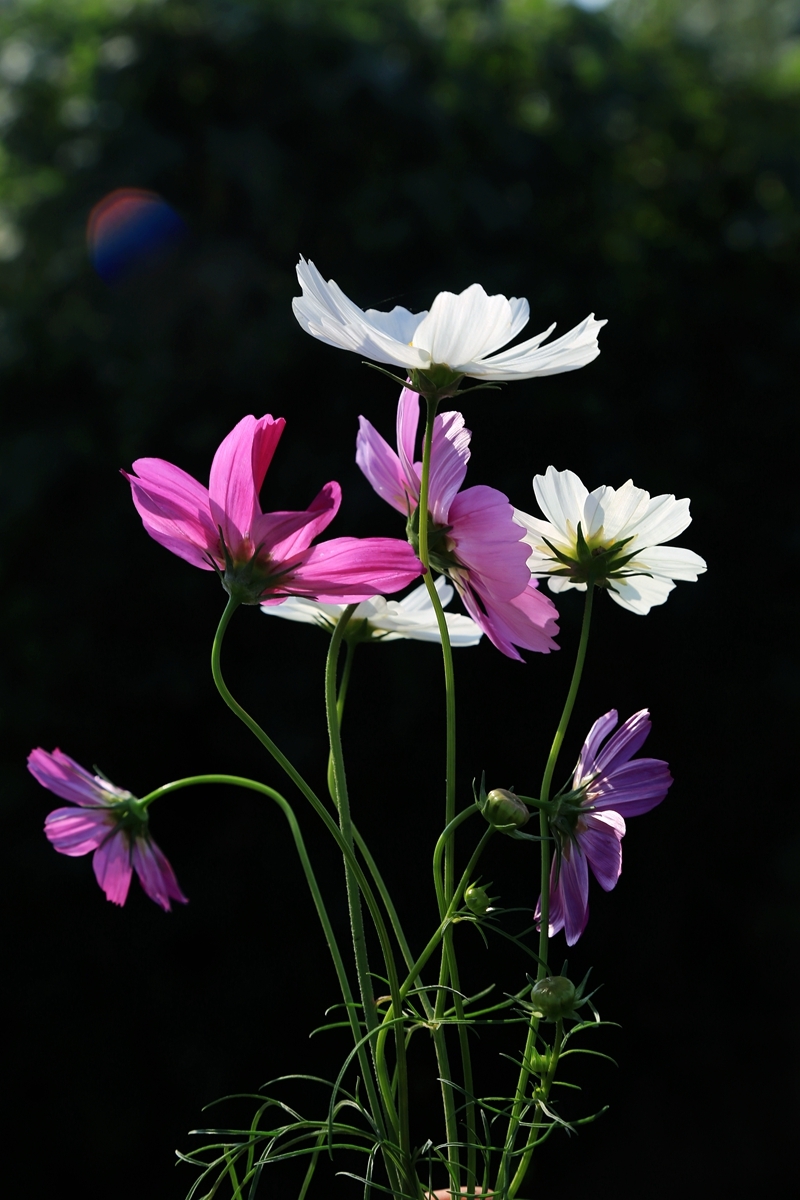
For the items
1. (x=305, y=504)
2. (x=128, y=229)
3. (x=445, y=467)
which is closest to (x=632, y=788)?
(x=445, y=467)

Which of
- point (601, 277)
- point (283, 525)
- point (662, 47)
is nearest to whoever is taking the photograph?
point (283, 525)

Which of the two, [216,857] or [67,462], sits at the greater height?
[67,462]

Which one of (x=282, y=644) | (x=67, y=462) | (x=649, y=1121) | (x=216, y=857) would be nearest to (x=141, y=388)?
(x=67, y=462)

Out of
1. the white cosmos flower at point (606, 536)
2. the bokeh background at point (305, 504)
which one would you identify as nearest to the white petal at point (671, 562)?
the white cosmos flower at point (606, 536)

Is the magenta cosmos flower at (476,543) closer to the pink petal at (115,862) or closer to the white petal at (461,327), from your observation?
the white petal at (461,327)

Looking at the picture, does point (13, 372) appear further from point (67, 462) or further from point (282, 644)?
point (282, 644)

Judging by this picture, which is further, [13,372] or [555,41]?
[555,41]

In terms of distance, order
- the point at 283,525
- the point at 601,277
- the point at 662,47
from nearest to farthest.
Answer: the point at 283,525
the point at 601,277
the point at 662,47
